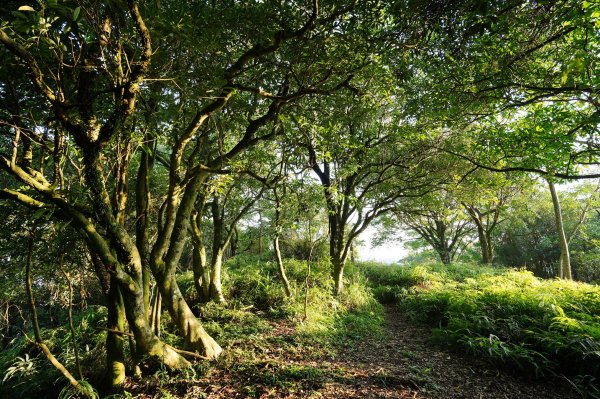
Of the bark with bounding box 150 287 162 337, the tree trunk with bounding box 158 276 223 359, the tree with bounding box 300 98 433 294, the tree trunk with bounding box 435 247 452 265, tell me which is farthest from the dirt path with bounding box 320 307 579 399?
the tree trunk with bounding box 435 247 452 265

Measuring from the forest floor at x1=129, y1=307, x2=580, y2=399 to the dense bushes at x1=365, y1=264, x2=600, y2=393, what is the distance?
0.93 feet

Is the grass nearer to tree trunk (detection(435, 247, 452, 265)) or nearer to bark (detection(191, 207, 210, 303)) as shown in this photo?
bark (detection(191, 207, 210, 303))

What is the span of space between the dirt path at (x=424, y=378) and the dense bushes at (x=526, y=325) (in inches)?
10.9

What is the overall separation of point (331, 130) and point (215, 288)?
4990mm

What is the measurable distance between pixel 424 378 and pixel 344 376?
1220 millimetres

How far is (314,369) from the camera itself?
438cm

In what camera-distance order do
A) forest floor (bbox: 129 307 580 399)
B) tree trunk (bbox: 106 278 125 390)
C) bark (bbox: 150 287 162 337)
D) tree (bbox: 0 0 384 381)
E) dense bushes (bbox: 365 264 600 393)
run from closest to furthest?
tree (bbox: 0 0 384 381), tree trunk (bbox: 106 278 125 390), forest floor (bbox: 129 307 580 399), dense bushes (bbox: 365 264 600 393), bark (bbox: 150 287 162 337)

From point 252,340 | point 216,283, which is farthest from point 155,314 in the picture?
point 216,283

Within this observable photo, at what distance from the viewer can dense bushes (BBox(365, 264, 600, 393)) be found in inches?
172

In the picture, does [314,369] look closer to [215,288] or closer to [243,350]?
[243,350]

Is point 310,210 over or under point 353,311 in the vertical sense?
over

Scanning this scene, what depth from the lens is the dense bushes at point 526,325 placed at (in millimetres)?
4371

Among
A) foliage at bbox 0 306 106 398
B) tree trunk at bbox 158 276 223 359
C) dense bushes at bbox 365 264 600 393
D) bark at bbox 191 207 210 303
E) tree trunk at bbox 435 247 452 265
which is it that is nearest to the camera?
foliage at bbox 0 306 106 398

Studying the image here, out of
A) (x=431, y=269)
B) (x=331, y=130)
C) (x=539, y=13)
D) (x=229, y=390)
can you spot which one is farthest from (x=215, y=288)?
(x=431, y=269)
